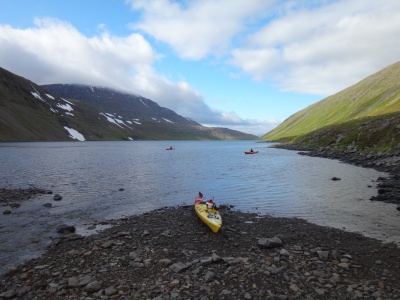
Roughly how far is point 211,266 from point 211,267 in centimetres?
13

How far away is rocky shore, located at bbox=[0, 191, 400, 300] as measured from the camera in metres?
12.2

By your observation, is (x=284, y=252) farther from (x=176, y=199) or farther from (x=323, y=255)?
(x=176, y=199)

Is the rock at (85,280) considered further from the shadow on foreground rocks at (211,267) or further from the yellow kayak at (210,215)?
the yellow kayak at (210,215)

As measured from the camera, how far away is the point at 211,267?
14.4 metres

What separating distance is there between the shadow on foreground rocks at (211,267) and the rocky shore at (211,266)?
0.13 ft

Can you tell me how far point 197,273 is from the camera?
13.8m

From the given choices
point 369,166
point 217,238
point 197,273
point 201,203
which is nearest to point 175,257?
point 197,273

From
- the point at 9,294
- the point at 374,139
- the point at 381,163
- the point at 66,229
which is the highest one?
the point at 374,139

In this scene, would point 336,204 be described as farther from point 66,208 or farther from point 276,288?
point 66,208

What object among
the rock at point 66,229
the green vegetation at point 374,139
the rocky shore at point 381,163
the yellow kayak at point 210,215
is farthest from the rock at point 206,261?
the green vegetation at point 374,139

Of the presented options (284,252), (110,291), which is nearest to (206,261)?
(284,252)

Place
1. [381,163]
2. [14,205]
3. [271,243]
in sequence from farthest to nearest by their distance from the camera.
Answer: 1. [381,163]
2. [14,205]
3. [271,243]

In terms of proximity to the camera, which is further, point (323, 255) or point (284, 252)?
point (284, 252)

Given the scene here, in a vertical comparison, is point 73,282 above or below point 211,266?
below
